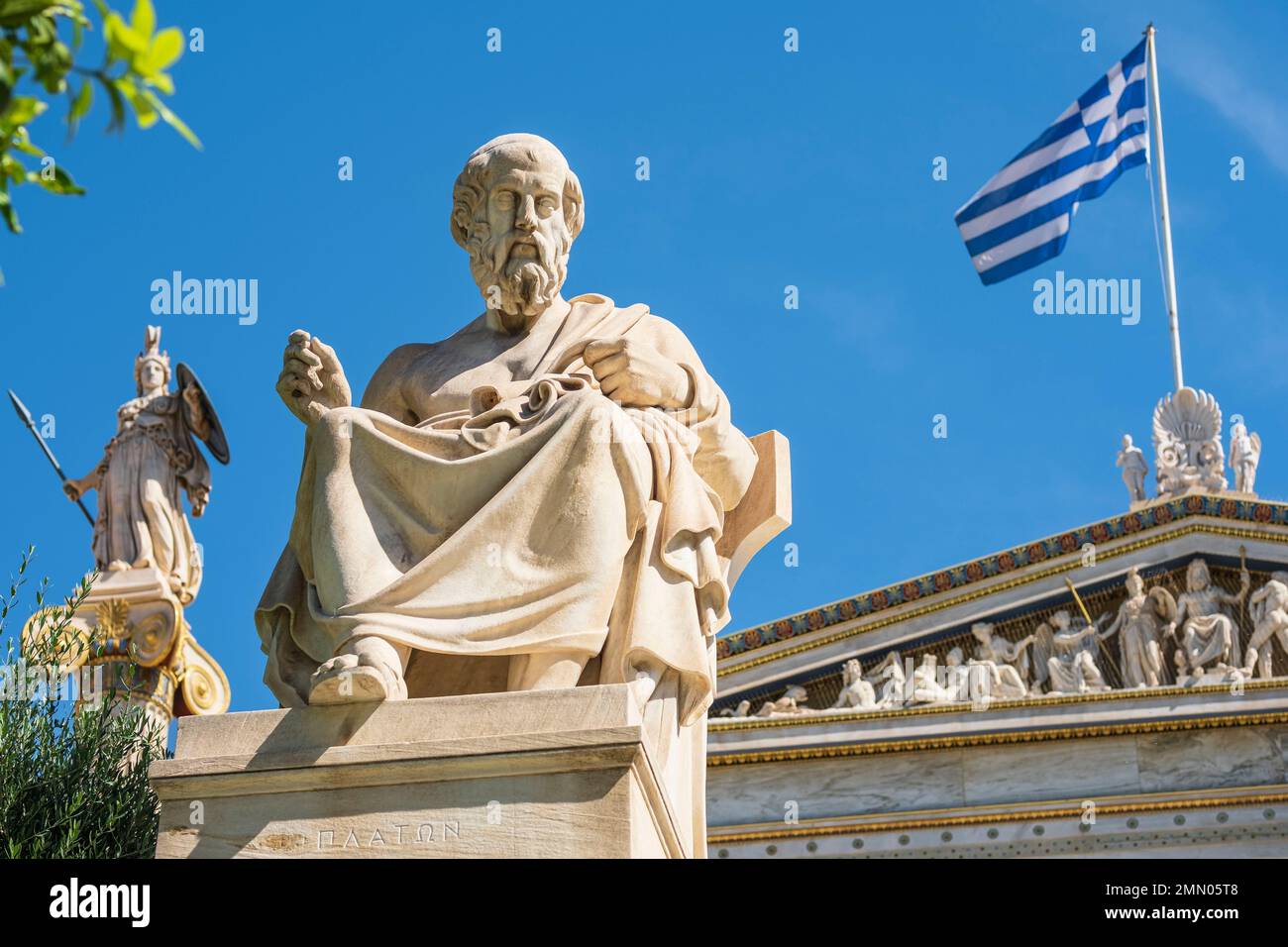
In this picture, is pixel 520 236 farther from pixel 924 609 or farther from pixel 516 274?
pixel 924 609

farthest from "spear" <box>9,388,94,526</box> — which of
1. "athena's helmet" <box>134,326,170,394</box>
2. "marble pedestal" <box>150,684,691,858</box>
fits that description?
"marble pedestal" <box>150,684,691,858</box>

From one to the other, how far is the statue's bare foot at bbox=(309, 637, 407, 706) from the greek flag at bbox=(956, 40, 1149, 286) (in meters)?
17.8

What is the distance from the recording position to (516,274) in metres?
6.12

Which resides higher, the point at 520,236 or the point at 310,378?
the point at 520,236

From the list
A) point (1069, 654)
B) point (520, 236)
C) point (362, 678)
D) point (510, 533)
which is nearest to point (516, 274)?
point (520, 236)

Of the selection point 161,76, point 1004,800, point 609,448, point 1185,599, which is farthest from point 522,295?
point 1185,599

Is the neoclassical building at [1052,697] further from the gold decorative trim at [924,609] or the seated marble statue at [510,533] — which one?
the seated marble statue at [510,533]

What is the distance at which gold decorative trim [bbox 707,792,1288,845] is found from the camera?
2177 centimetres

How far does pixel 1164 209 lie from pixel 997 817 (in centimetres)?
746

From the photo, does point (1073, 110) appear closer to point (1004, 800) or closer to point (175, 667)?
point (1004, 800)

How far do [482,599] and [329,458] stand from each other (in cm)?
53

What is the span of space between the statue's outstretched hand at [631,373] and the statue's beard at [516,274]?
0.34m

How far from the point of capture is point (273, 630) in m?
5.54

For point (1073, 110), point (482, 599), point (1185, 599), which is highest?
point (1073, 110)
